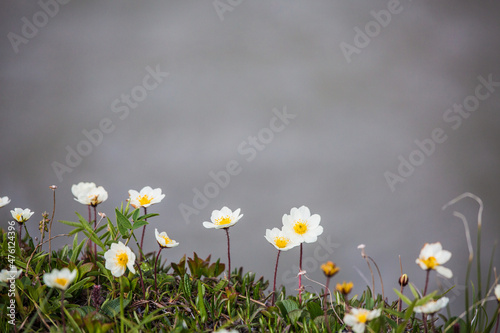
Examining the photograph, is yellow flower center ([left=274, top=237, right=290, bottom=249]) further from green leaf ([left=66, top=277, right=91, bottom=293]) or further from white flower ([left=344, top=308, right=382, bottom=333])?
green leaf ([left=66, top=277, right=91, bottom=293])

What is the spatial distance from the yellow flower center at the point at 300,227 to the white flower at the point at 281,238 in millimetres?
17

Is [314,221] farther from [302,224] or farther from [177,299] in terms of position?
[177,299]

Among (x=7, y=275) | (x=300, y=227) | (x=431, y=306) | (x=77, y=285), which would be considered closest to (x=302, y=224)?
(x=300, y=227)

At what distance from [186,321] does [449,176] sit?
7.88 feet

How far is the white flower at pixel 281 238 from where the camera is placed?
80cm

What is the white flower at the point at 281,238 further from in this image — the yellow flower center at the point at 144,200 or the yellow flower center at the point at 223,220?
the yellow flower center at the point at 144,200

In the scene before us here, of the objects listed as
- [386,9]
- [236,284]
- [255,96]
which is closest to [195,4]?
[255,96]

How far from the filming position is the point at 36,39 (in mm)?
2434

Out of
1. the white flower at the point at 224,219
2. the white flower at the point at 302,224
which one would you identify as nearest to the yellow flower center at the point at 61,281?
the white flower at the point at 224,219

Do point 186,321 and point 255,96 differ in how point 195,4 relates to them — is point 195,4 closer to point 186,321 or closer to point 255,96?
point 255,96

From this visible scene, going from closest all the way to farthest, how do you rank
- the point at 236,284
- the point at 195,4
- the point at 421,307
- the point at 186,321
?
the point at 421,307
the point at 186,321
the point at 236,284
the point at 195,4

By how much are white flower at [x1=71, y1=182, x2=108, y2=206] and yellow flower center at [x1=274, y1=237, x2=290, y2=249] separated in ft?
1.20

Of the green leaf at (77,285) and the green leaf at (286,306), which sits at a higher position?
the green leaf at (77,285)

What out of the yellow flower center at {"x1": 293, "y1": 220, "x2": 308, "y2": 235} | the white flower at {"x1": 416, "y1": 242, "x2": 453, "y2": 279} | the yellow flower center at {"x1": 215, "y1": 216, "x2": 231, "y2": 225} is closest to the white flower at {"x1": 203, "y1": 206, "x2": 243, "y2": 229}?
the yellow flower center at {"x1": 215, "y1": 216, "x2": 231, "y2": 225}
